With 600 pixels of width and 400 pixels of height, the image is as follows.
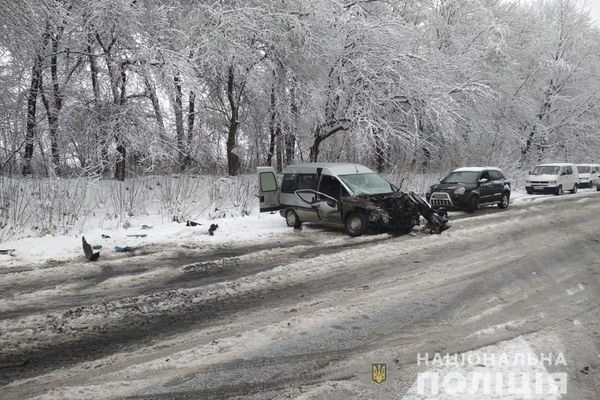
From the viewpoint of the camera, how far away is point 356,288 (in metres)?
6.66

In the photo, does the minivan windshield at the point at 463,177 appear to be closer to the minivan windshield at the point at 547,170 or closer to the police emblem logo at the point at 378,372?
the minivan windshield at the point at 547,170

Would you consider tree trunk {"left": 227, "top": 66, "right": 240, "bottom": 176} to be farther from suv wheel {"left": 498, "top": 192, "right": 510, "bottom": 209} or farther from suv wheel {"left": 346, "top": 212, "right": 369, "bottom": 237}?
suv wheel {"left": 498, "top": 192, "right": 510, "bottom": 209}

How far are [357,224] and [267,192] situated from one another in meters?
3.23

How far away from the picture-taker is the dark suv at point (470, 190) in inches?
637

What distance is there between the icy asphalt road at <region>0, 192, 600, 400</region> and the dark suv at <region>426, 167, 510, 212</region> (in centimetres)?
680

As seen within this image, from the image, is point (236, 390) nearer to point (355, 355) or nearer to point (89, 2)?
point (355, 355)

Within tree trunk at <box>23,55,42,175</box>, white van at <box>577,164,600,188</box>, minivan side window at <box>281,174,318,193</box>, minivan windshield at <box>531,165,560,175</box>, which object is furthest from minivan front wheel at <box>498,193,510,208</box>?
tree trunk at <box>23,55,42,175</box>

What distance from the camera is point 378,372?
411cm

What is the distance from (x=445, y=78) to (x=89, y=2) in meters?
15.1

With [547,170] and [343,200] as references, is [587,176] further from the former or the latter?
[343,200]

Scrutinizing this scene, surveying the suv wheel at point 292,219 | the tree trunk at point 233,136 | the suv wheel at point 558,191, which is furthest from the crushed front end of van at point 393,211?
the suv wheel at point 558,191

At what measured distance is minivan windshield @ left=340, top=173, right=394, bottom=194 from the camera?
38.1ft

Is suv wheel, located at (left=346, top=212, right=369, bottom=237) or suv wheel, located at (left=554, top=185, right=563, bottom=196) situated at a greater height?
suv wheel, located at (left=554, top=185, right=563, bottom=196)

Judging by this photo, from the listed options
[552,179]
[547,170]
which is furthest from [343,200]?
[547,170]
